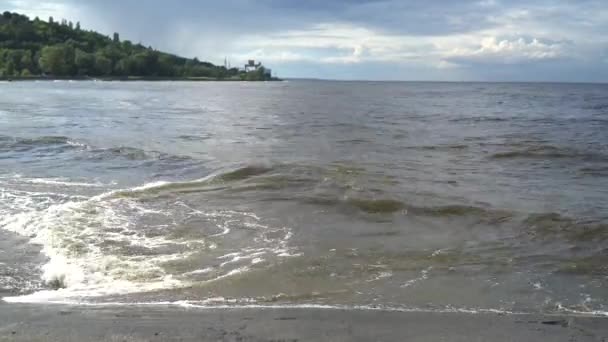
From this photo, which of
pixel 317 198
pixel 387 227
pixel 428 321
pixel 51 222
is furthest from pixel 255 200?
pixel 428 321

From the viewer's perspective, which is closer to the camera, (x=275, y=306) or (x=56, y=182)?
(x=275, y=306)

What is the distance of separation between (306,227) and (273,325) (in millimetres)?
5394

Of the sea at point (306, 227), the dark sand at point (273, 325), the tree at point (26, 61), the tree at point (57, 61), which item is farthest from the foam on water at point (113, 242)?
the tree at point (57, 61)

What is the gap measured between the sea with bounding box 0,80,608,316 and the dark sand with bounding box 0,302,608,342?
0.36 m

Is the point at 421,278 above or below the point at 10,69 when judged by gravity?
below

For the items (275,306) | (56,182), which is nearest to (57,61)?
(56,182)

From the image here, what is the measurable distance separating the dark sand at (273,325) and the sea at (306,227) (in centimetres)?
36

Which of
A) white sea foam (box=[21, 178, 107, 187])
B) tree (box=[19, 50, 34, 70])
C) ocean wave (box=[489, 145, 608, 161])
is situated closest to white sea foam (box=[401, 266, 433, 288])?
white sea foam (box=[21, 178, 107, 187])

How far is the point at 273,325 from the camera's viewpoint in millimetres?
6184

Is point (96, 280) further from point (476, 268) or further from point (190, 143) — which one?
point (190, 143)

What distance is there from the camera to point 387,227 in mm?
11641

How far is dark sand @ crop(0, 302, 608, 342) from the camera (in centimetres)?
580

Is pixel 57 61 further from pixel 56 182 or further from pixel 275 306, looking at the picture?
pixel 275 306

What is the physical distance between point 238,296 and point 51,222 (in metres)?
5.68
